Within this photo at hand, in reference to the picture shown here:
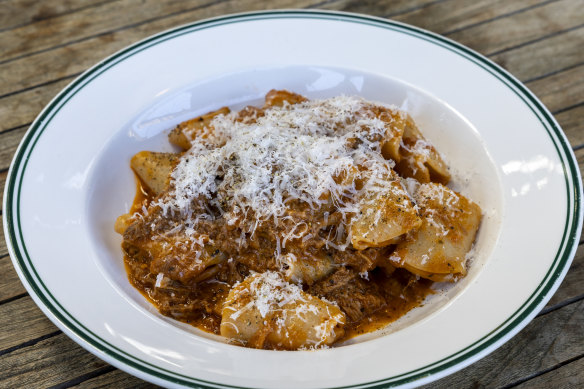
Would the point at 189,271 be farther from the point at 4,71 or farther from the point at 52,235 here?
the point at 4,71

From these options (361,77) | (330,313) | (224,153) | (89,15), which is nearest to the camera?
(330,313)

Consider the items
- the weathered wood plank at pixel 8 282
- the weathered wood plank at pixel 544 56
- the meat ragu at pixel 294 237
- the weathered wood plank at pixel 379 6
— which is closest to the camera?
the meat ragu at pixel 294 237

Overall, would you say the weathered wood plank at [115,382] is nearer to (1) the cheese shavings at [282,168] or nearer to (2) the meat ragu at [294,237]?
(2) the meat ragu at [294,237]

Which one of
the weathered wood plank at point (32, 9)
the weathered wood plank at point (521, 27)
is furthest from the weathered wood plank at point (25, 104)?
the weathered wood plank at point (521, 27)

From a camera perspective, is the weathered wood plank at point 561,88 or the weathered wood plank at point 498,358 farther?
the weathered wood plank at point 561,88

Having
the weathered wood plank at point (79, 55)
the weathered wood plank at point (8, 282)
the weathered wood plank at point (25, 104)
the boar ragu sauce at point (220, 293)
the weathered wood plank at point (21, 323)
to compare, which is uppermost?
the weathered wood plank at point (79, 55)

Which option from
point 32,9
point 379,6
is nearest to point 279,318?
point 379,6

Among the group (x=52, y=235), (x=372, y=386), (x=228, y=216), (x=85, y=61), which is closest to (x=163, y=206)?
(x=228, y=216)
